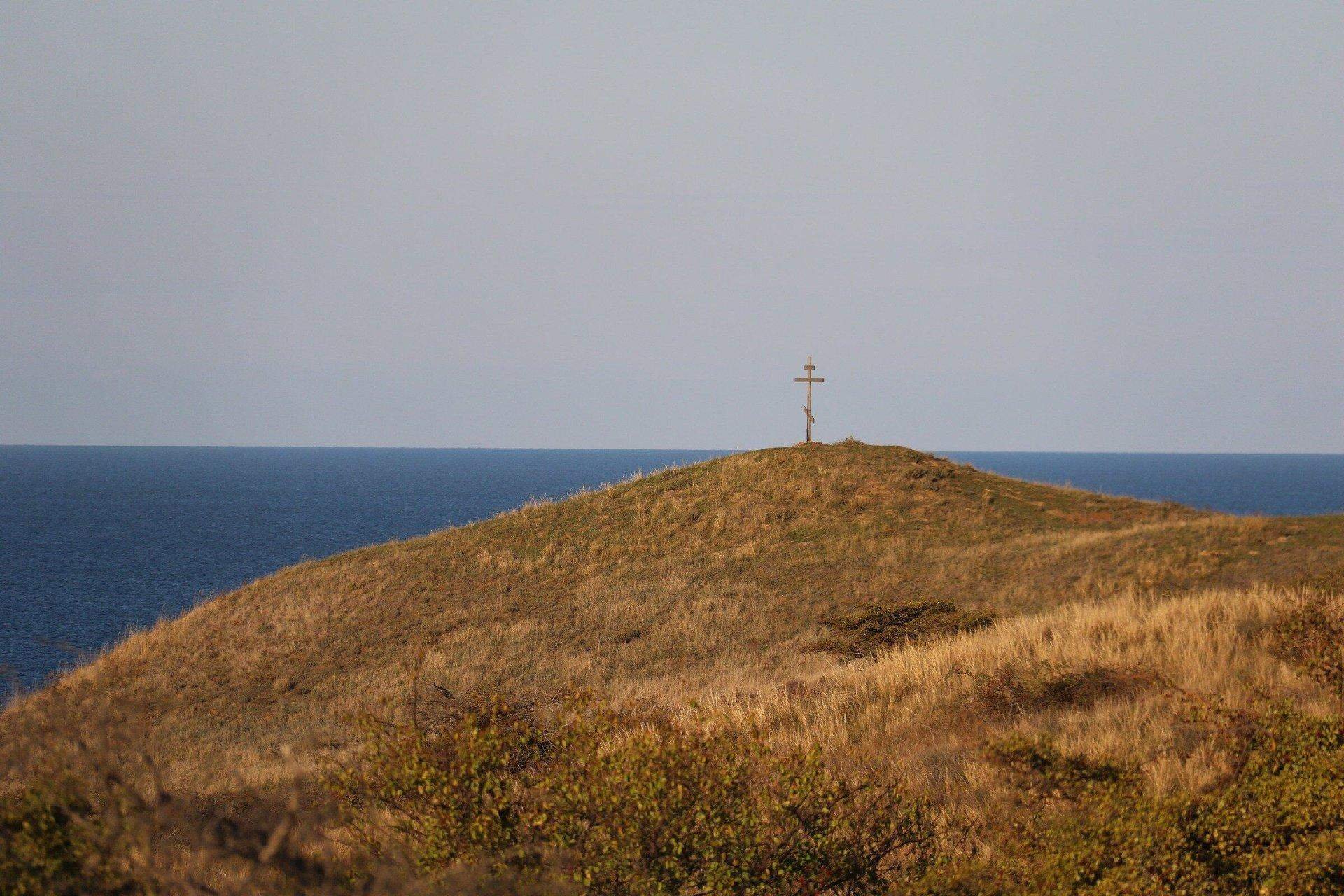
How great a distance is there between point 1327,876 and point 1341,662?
4.91 m

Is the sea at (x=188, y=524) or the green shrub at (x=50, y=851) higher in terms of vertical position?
the green shrub at (x=50, y=851)

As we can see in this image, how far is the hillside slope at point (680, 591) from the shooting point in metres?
18.1

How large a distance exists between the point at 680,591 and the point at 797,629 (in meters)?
4.83

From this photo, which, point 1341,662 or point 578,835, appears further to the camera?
point 1341,662

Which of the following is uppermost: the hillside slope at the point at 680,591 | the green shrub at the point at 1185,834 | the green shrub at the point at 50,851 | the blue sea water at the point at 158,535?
the green shrub at the point at 50,851

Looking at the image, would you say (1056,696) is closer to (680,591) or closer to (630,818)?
(630,818)

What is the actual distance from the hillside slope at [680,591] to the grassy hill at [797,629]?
0.11m

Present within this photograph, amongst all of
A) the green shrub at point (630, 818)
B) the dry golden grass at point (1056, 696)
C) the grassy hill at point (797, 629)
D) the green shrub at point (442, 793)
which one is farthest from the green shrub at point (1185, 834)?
the green shrub at point (442, 793)

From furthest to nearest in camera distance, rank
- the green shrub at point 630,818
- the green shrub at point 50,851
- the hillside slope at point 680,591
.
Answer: the hillside slope at point 680,591
the green shrub at point 630,818
the green shrub at point 50,851

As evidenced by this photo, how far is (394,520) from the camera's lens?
89.3 m

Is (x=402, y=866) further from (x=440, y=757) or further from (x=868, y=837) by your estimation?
(x=868, y=837)

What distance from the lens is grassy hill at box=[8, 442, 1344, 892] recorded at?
906 cm

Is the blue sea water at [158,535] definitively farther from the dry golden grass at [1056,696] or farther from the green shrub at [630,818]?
the dry golden grass at [1056,696]

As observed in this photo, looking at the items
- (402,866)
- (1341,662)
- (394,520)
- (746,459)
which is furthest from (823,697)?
(394,520)
